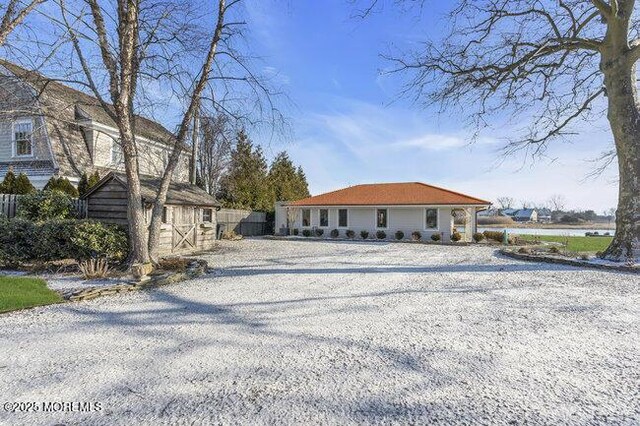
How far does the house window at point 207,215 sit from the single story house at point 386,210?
9.38m

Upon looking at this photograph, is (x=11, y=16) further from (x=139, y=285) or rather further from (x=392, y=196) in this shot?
(x=392, y=196)

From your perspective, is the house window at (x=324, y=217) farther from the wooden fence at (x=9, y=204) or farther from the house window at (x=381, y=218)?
the wooden fence at (x=9, y=204)

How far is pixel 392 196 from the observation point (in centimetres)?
2448

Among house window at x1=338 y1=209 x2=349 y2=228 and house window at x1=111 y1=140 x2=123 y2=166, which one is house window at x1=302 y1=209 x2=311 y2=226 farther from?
house window at x1=111 y1=140 x2=123 y2=166

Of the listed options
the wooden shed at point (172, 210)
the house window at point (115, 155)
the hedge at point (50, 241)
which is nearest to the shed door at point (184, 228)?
the wooden shed at point (172, 210)

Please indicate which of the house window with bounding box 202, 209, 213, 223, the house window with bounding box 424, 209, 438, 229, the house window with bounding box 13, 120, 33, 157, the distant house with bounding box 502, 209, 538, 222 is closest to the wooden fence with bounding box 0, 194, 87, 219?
the house window with bounding box 13, 120, 33, 157

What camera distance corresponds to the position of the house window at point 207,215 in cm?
1637

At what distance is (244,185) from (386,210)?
479 inches

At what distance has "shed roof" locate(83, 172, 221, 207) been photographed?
12.3 meters

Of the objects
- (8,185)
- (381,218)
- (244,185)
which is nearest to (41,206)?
(8,185)

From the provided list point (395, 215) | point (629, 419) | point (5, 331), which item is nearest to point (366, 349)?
point (629, 419)

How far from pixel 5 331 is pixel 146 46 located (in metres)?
6.95

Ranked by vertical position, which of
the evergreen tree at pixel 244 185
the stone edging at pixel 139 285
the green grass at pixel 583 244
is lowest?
the stone edging at pixel 139 285

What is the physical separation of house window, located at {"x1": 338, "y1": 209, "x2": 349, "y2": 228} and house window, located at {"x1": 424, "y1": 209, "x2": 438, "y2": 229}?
5274 millimetres
